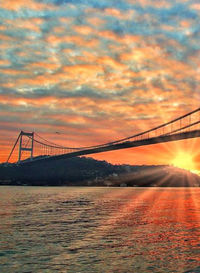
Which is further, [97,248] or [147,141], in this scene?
[147,141]

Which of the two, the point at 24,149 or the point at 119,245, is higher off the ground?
the point at 24,149

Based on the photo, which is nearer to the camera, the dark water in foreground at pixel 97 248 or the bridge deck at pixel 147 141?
the dark water in foreground at pixel 97 248

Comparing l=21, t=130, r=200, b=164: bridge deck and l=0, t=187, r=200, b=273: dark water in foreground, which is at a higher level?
l=21, t=130, r=200, b=164: bridge deck

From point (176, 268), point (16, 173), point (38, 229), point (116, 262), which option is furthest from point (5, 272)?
point (16, 173)

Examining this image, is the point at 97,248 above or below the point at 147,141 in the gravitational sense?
below

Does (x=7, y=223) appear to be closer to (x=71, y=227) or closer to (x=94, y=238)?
(x=71, y=227)

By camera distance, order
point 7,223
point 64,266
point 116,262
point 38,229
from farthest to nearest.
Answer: point 7,223 → point 38,229 → point 116,262 → point 64,266

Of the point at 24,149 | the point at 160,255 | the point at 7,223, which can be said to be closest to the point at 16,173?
the point at 24,149

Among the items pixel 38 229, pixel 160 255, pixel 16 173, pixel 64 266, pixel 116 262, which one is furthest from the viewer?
pixel 16 173

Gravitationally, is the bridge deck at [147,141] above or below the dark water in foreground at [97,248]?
above

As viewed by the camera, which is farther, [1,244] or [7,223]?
[7,223]

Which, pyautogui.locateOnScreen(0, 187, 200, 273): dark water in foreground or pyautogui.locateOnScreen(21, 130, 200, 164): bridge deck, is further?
pyautogui.locateOnScreen(21, 130, 200, 164): bridge deck
